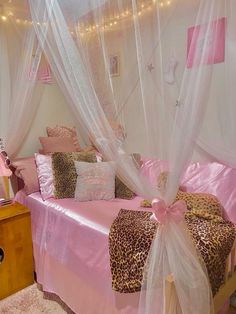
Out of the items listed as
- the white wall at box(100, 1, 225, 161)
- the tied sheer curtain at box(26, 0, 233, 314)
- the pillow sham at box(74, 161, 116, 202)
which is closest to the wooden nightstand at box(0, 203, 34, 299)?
the pillow sham at box(74, 161, 116, 202)

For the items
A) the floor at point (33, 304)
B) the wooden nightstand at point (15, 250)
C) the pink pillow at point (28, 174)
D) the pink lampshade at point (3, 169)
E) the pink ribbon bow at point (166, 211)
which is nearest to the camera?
the pink ribbon bow at point (166, 211)

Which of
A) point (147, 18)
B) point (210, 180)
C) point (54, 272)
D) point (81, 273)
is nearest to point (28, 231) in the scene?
point (54, 272)

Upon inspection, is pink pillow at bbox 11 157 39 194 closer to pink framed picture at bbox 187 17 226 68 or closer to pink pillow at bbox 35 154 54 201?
pink pillow at bbox 35 154 54 201

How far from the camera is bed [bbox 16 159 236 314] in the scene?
5.14ft

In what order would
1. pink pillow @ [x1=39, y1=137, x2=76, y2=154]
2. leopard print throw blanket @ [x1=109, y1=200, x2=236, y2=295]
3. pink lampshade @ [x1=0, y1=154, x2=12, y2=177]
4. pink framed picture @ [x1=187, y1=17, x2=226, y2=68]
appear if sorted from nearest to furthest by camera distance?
pink framed picture @ [x1=187, y1=17, x2=226, y2=68] < leopard print throw blanket @ [x1=109, y1=200, x2=236, y2=295] < pink lampshade @ [x1=0, y1=154, x2=12, y2=177] < pink pillow @ [x1=39, y1=137, x2=76, y2=154]

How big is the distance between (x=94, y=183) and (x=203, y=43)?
1467 mm

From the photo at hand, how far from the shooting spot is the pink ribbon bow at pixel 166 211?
125cm

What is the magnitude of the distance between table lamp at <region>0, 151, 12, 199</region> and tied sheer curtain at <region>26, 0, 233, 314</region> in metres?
1.15

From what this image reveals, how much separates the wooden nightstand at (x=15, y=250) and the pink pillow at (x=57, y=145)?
68 cm

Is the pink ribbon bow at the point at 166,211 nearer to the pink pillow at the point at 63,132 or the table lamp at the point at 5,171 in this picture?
the pink pillow at the point at 63,132

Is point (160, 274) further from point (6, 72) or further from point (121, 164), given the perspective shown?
point (6, 72)

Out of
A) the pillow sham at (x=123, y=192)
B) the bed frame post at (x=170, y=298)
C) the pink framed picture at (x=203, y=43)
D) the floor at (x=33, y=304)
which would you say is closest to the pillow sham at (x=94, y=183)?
the pillow sham at (x=123, y=192)

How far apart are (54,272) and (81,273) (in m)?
0.37

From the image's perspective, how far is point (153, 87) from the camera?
1219mm
